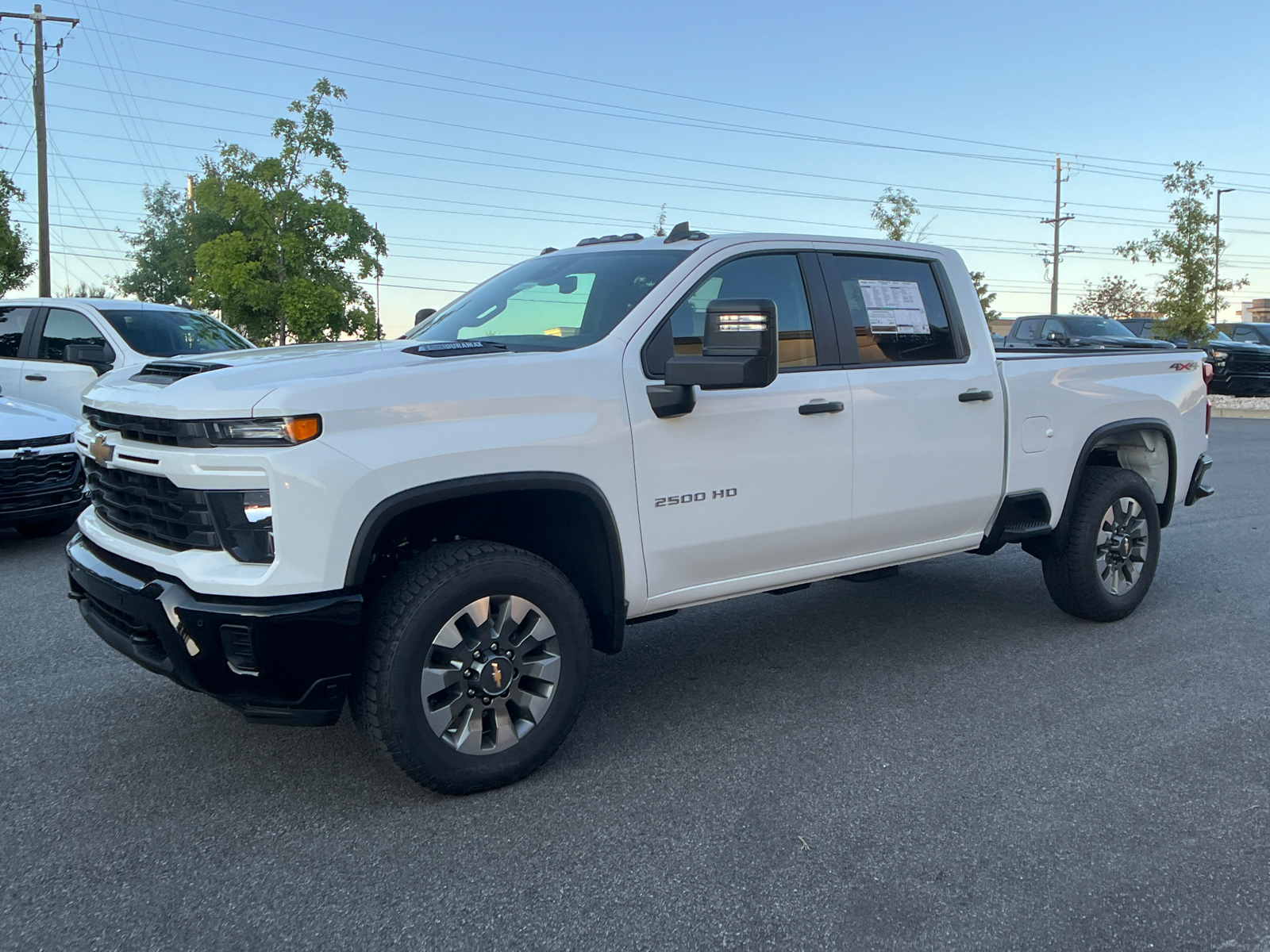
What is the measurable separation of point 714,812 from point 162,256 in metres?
52.7

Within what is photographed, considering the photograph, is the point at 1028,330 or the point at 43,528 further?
the point at 1028,330

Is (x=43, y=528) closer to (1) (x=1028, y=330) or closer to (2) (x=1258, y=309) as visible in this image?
(1) (x=1028, y=330)

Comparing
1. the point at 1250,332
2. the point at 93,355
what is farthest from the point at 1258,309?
the point at 93,355

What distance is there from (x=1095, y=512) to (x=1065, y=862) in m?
2.69

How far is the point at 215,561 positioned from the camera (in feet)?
10.3

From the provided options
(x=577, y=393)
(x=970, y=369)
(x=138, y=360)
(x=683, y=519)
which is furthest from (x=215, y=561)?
(x=138, y=360)

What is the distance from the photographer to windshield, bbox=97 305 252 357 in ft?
32.6

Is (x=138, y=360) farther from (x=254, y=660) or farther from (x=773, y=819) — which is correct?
(x=773, y=819)

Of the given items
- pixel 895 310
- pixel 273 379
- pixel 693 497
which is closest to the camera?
pixel 273 379

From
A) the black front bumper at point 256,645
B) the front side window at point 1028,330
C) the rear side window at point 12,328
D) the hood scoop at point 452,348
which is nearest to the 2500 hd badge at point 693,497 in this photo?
the hood scoop at point 452,348

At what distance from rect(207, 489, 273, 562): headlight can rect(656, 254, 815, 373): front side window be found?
164 cm

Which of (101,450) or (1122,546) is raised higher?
(101,450)

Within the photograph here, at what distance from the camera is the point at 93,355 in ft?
28.2

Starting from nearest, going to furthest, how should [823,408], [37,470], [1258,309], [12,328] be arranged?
1. [823,408]
2. [37,470]
3. [12,328]
4. [1258,309]
